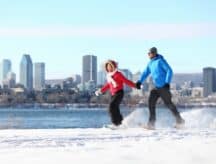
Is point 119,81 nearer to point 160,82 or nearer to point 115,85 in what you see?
point 115,85

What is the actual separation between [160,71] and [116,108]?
127cm

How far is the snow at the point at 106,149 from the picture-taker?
7.36 metres

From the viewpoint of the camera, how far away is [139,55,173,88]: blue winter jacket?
13.4m

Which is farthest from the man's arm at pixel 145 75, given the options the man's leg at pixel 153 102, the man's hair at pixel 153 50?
the man's hair at pixel 153 50

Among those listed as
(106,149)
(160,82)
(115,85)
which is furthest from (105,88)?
(106,149)

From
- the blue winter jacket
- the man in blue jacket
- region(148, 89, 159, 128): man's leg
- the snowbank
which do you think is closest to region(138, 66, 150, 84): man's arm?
the man in blue jacket

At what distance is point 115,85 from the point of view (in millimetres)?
13945

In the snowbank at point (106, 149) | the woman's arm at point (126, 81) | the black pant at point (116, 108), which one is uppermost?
the woman's arm at point (126, 81)

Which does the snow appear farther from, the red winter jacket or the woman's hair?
the woman's hair

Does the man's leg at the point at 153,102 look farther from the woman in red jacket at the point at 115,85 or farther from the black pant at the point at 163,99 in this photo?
the woman in red jacket at the point at 115,85

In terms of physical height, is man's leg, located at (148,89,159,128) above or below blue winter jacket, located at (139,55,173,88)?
below

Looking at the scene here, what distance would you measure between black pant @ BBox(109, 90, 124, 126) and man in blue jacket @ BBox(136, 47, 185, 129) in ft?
1.46

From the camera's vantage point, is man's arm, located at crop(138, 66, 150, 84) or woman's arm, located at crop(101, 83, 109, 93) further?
woman's arm, located at crop(101, 83, 109, 93)

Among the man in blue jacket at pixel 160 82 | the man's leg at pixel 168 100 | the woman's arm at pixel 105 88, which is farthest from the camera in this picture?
the woman's arm at pixel 105 88
